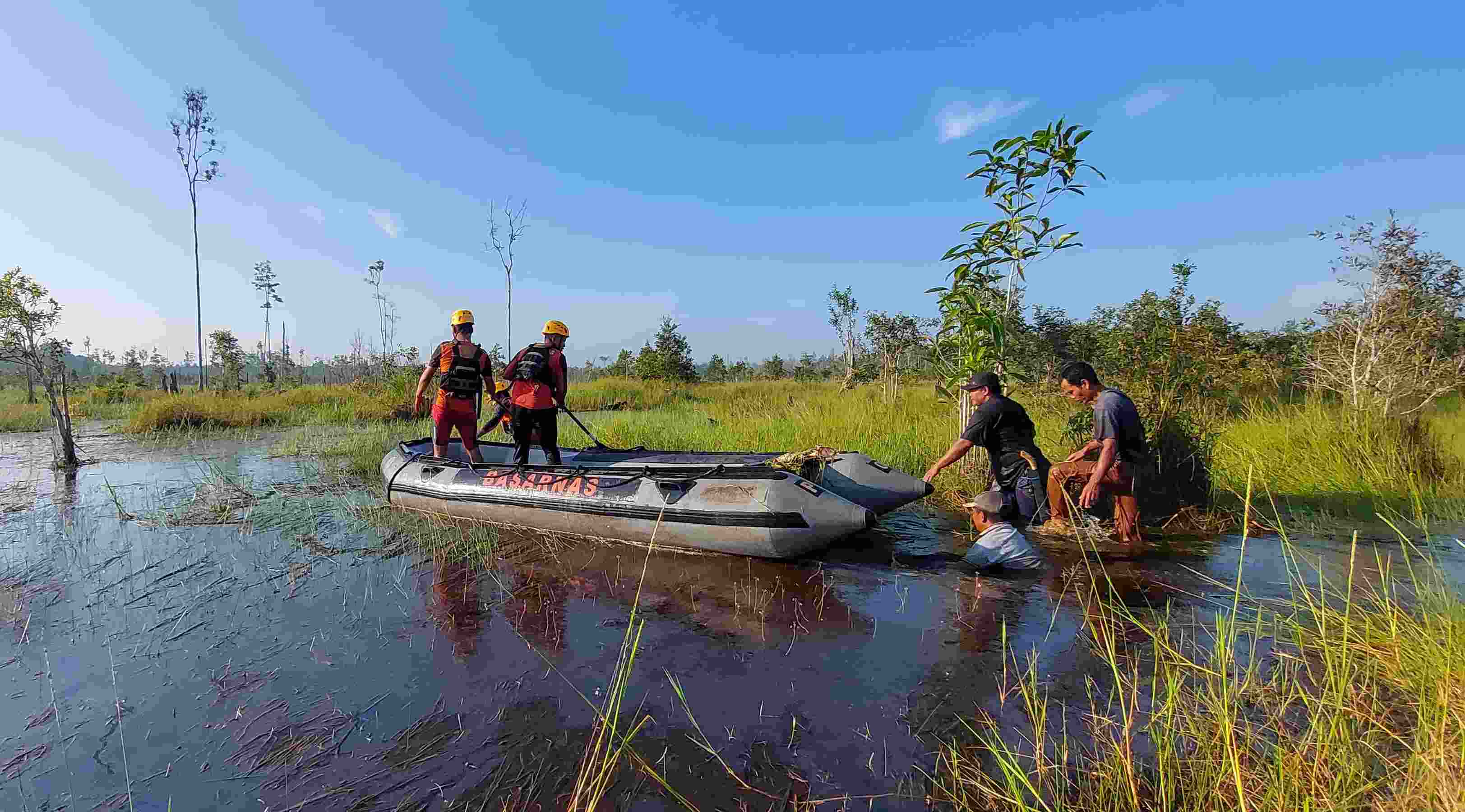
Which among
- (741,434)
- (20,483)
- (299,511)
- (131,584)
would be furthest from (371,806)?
(20,483)

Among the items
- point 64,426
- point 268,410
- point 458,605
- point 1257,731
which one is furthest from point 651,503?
point 268,410

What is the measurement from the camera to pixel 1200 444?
5758 mm

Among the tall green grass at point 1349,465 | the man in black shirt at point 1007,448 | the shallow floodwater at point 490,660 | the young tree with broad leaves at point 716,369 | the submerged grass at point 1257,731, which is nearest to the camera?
the submerged grass at point 1257,731

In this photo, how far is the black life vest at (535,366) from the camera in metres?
6.54

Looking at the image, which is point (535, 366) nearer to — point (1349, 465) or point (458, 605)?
point (458, 605)

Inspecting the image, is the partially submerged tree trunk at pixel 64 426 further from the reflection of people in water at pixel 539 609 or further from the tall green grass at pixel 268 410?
the reflection of people in water at pixel 539 609

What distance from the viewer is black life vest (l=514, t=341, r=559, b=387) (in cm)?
654

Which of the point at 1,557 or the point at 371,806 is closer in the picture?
the point at 371,806

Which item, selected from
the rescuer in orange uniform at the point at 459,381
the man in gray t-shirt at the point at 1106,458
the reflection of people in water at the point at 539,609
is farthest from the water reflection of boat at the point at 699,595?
the rescuer in orange uniform at the point at 459,381

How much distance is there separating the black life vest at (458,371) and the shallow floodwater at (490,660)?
180 centimetres

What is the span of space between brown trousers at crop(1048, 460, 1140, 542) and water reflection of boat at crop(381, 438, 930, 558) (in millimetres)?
1133

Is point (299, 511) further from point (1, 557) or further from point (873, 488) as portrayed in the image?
point (873, 488)

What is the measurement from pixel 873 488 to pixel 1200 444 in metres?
3.28

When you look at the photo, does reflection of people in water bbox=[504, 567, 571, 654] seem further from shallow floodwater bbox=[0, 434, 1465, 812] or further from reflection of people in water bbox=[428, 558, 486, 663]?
reflection of people in water bbox=[428, 558, 486, 663]
